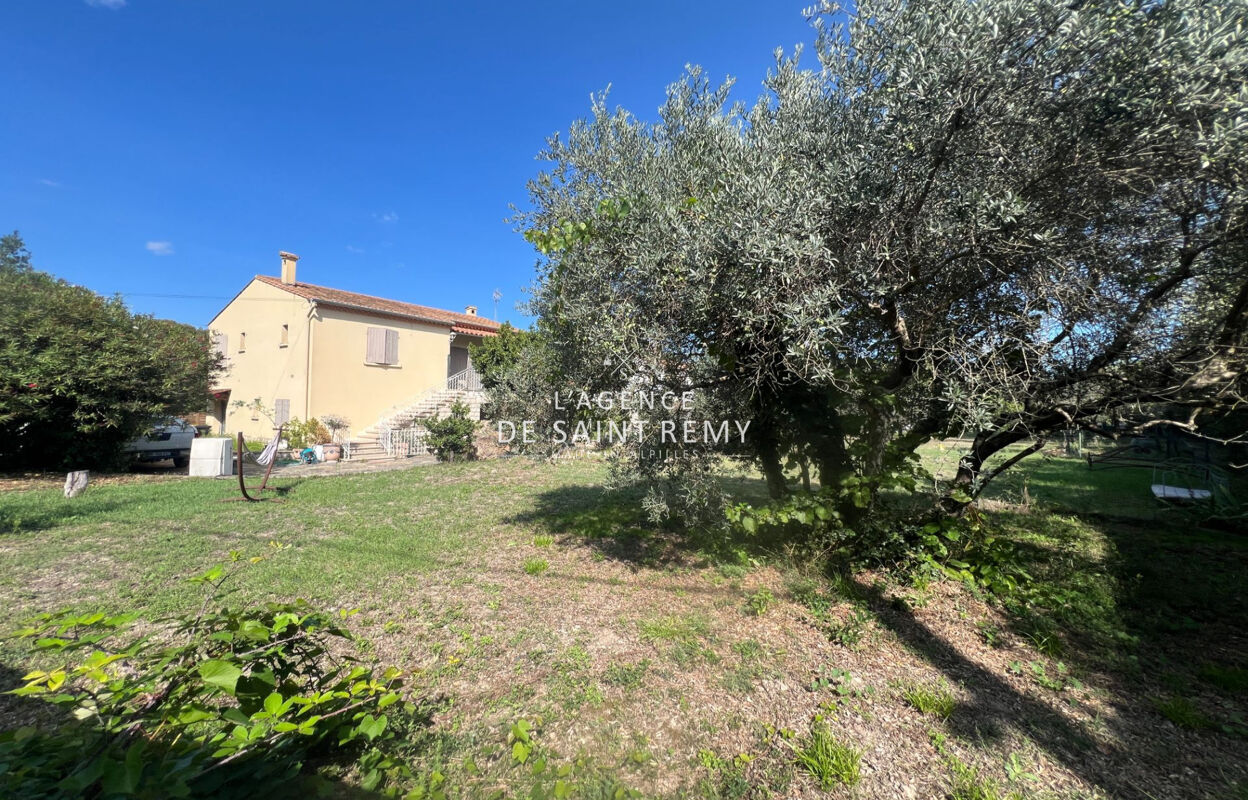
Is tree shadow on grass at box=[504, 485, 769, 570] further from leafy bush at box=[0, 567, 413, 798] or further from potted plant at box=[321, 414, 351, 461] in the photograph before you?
potted plant at box=[321, 414, 351, 461]

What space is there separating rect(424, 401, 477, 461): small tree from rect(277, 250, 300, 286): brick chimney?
34.4 ft

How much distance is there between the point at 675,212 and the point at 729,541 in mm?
3807

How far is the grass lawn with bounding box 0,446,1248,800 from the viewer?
96.7 inches

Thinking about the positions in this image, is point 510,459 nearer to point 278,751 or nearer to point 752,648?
point 752,648

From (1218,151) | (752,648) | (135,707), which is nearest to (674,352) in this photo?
(752,648)

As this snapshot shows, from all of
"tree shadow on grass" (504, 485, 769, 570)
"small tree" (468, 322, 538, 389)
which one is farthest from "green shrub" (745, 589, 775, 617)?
"small tree" (468, 322, 538, 389)

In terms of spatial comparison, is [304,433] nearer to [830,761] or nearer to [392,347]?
[392,347]

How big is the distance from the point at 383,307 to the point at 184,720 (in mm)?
20536

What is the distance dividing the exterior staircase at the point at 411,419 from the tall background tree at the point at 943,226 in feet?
38.9

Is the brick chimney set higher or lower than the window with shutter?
higher

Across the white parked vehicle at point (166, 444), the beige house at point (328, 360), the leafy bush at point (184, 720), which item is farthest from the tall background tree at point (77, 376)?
the leafy bush at point (184, 720)

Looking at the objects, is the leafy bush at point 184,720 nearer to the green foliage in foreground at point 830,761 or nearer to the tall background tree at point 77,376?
the green foliage in foreground at point 830,761

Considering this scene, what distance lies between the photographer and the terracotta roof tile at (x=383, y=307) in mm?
17328

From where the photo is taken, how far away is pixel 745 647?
3627 mm
